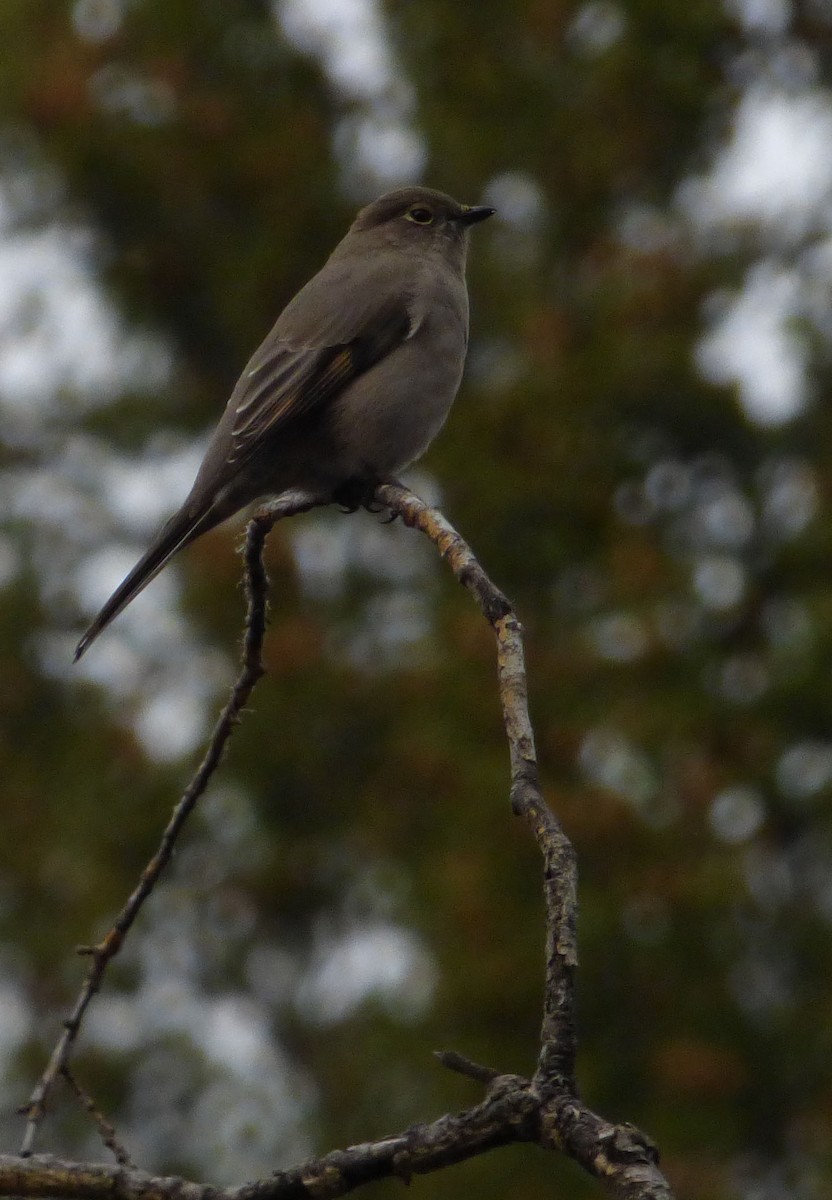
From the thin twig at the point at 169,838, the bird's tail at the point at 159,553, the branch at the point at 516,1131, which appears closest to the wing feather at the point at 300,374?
the bird's tail at the point at 159,553

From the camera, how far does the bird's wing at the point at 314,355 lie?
4.70 meters

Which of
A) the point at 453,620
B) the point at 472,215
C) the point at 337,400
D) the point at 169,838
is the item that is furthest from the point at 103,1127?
the point at 453,620

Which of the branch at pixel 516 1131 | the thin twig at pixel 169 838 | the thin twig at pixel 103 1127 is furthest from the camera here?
the thin twig at pixel 169 838

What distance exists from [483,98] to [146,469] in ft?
11.2

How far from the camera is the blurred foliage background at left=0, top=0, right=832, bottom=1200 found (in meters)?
7.86

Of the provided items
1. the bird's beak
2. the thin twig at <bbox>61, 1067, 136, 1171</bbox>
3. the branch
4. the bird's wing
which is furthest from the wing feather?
the branch

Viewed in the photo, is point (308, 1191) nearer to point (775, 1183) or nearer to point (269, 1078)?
point (775, 1183)

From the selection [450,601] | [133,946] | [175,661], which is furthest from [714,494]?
[133,946]

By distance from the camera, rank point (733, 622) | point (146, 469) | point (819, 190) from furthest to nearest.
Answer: point (146, 469), point (819, 190), point (733, 622)

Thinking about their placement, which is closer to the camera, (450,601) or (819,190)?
(450,601)

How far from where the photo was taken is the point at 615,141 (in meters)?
11.1

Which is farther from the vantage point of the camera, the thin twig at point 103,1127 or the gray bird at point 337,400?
the gray bird at point 337,400

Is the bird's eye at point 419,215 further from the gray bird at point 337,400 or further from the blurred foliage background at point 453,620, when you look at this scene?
the blurred foliage background at point 453,620

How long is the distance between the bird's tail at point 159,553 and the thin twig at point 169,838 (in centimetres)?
80
